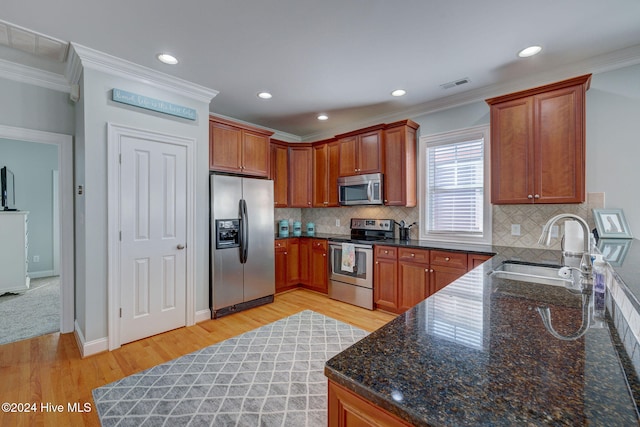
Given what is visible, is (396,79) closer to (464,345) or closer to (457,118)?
(457,118)

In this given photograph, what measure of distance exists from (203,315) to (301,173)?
2.65 meters

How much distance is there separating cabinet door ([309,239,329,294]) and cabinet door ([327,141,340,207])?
0.69m

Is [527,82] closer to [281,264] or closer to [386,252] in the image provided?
[386,252]

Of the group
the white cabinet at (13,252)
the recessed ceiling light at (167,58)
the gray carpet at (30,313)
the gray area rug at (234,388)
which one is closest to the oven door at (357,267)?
the gray area rug at (234,388)

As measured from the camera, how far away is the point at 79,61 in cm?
256

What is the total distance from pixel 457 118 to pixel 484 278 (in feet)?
8.62

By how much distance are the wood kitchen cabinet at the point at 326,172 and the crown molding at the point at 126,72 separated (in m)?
1.91

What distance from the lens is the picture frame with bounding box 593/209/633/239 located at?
255 cm

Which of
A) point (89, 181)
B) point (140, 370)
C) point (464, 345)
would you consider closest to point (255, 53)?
point (89, 181)

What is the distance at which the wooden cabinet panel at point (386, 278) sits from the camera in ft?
11.6

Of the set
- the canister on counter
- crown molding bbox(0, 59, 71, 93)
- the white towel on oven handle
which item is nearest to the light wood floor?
the white towel on oven handle

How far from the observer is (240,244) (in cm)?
369

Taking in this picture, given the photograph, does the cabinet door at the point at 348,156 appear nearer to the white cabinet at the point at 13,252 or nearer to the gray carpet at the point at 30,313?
the gray carpet at the point at 30,313

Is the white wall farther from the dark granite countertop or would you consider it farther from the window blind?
the window blind
